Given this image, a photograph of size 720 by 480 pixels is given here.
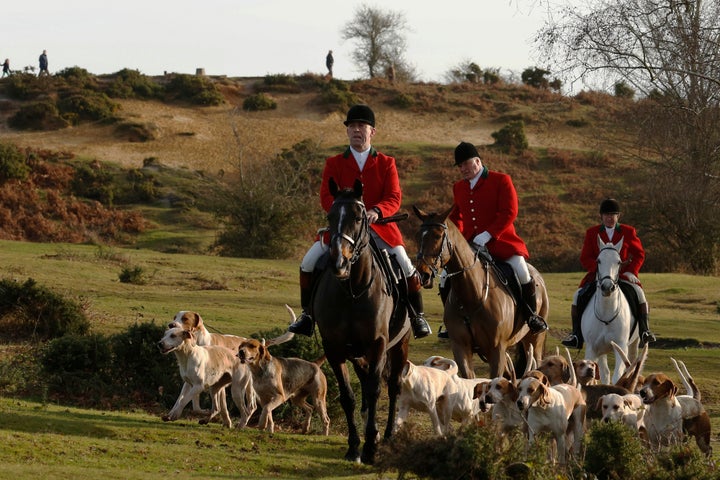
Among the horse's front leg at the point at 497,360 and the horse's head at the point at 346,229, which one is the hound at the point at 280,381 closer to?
the horse's front leg at the point at 497,360

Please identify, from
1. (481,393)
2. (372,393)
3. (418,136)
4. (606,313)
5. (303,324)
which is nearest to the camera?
(481,393)

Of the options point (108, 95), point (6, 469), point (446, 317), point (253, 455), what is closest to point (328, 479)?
point (253, 455)

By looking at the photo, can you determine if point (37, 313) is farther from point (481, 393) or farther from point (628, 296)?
point (481, 393)

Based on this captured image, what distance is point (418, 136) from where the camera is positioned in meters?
75.1

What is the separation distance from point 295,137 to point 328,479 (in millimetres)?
63655

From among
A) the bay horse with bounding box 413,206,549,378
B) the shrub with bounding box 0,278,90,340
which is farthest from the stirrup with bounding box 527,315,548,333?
the shrub with bounding box 0,278,90,340

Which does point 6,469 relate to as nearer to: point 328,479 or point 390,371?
point 328,479

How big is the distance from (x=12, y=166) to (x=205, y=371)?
48405 mm

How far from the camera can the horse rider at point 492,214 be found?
13.0 metres

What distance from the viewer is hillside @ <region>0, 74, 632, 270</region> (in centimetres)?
6244

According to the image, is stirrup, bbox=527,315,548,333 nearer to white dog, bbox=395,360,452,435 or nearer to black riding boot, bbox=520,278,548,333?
black riding boot, bbox=520,278,548,333

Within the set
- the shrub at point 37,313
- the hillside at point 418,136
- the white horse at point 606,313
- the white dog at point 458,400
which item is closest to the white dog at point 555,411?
the white dog at point 458,400

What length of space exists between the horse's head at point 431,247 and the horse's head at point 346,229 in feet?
3.18

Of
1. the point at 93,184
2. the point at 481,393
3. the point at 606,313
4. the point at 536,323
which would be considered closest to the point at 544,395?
the point at 481,393
